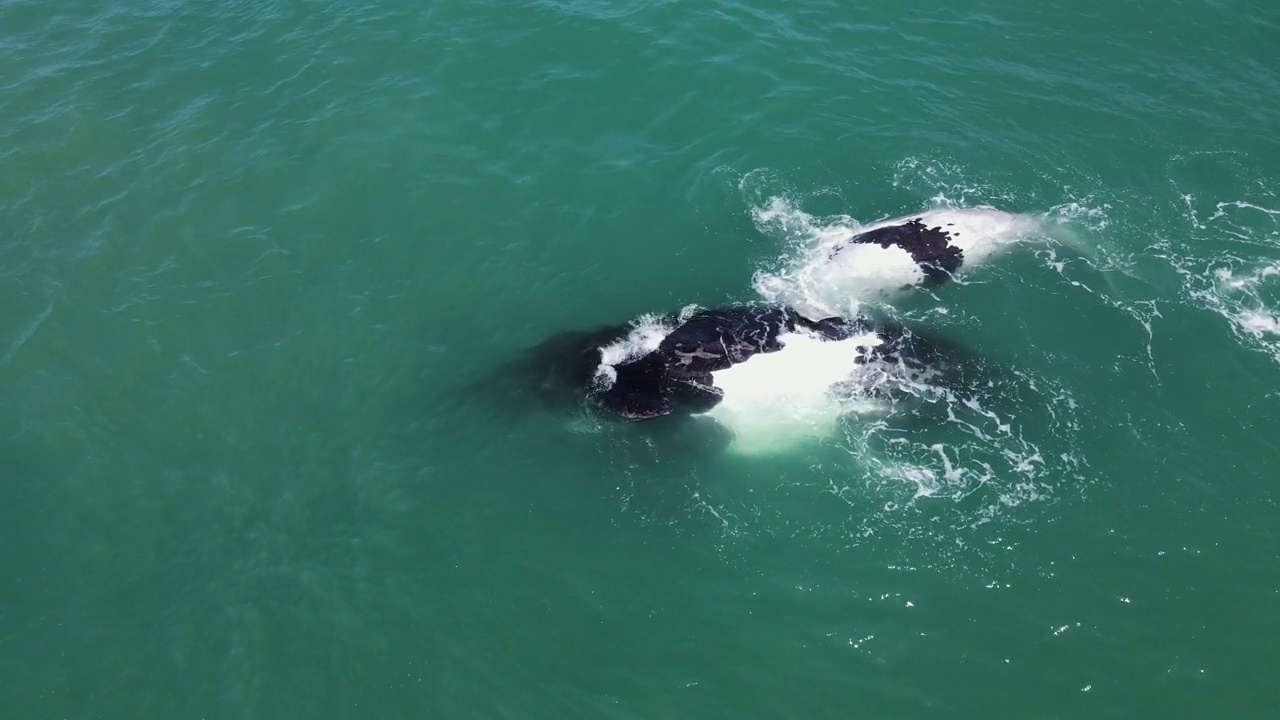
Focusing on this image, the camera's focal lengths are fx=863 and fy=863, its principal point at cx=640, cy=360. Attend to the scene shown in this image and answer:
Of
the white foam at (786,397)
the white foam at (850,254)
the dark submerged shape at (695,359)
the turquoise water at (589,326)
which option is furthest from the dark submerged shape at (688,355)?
the white foam at (850,254)

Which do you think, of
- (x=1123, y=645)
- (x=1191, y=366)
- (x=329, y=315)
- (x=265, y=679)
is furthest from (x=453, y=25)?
(x=1123, y=645)

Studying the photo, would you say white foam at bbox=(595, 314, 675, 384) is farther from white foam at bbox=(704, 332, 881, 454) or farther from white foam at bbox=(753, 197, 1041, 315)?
white foam at bbox=(753, 197, 1041, 315)

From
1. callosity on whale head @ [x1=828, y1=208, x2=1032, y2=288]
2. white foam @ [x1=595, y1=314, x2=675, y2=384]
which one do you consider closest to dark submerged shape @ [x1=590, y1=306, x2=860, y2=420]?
white foam @ [x1=595, y1=314, x2=675, y2=384]

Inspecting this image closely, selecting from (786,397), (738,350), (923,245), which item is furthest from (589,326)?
(923,245)

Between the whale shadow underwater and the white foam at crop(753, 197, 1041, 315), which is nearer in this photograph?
the whale shadow underwater

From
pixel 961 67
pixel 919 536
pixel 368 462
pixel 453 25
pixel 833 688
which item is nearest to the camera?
pixel 833 688

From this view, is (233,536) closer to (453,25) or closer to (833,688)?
(833,688)

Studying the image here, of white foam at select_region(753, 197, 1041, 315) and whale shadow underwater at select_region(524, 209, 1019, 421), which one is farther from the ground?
white foam at select_region(753, 197, 1041, 315)
